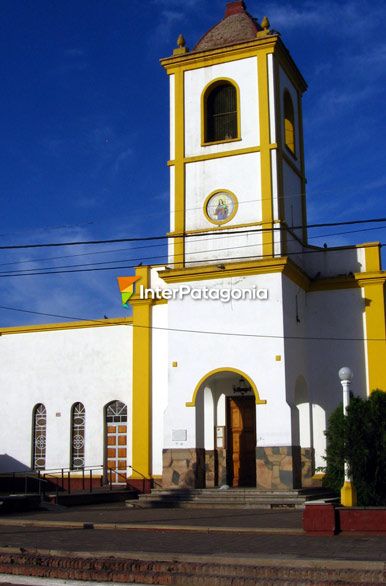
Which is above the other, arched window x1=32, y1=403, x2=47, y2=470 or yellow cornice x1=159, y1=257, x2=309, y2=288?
yellow cornice x1=159, y1=257, x2=309, y2=288

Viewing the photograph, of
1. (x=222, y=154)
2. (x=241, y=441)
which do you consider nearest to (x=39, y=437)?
(x=241, y=441)

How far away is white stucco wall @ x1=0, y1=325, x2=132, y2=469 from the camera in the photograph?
2506 cm

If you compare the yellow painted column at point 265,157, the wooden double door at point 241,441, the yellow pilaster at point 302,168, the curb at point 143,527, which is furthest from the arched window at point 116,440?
the yellow pilaster at point 302,168

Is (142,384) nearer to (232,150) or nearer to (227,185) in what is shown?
(227,185)

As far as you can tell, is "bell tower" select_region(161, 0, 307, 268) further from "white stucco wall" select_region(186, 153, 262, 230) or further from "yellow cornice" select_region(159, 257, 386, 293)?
"yellow cornice" select_region(159, 257, 386, 293)

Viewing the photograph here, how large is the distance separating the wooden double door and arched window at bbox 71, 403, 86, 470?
5.29 m

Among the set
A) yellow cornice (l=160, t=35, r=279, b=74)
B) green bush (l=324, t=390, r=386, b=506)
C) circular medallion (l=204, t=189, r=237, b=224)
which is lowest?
green bush (l=324, t=390, r=386, b=506)

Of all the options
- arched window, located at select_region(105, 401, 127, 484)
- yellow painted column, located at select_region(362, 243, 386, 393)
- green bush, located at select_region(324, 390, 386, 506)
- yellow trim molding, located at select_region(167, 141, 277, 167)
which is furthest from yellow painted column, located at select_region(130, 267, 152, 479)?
green bush, located at select_region(324, 390, 386, 506)

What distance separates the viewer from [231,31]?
24188 millimetres

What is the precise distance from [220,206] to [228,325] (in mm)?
3844

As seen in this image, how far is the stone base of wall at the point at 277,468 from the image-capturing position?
65.3ft

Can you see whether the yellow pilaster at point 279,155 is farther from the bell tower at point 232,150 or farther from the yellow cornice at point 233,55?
the yellow cornice at point 233,55

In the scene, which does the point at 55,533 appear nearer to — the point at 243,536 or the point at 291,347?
the point at 243,536

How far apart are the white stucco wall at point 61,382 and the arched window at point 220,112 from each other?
6.94 metres
